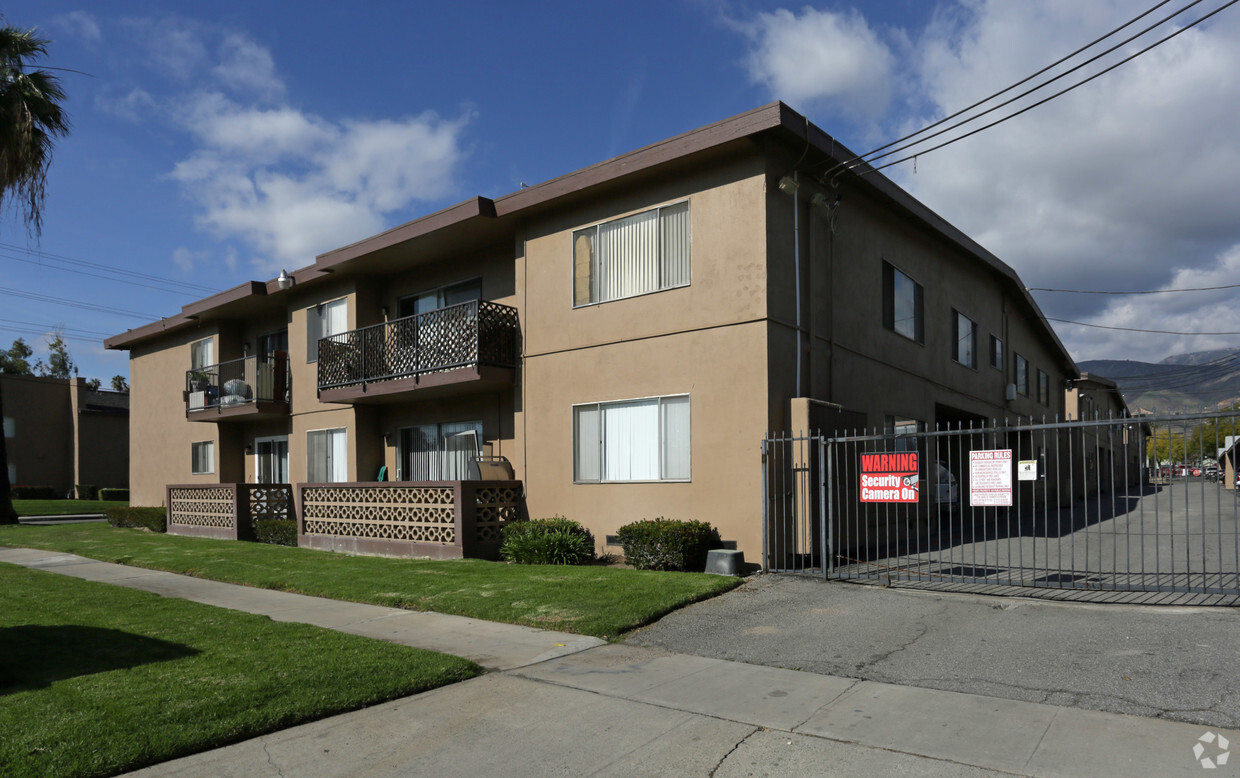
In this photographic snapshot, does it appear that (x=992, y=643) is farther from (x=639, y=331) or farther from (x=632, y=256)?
(x=632, y=256)

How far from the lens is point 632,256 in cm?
1421

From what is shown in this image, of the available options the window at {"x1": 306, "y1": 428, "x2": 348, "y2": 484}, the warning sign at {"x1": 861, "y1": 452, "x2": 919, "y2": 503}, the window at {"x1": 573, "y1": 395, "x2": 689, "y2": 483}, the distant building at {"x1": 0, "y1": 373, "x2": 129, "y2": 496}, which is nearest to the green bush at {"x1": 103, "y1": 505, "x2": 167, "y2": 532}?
the window at {"x1": 306, "y1": 428, "x2": 348, "y2": 484}

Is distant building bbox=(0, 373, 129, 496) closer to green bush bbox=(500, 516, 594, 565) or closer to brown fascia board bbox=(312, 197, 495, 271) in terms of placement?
brown fascia board bbox=(312, 197, 495, 271)

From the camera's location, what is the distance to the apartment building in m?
12.7

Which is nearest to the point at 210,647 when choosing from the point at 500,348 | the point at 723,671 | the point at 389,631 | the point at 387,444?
the point at 389,631

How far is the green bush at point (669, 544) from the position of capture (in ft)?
39.5

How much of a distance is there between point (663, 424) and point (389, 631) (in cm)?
596

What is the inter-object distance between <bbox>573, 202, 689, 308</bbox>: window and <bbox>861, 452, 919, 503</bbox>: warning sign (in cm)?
427

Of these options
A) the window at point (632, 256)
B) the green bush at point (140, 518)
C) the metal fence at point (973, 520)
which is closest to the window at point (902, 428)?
the metal fence at point (973, 520)

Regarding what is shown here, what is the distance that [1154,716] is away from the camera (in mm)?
5711

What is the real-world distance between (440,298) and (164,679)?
13.1 m

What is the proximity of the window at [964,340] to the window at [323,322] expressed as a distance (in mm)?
14518

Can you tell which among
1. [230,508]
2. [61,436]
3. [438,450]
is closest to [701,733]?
[438,450]

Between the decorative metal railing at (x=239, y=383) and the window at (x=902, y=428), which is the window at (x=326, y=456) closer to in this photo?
the decorative metal railing at (x=239, y=383)
